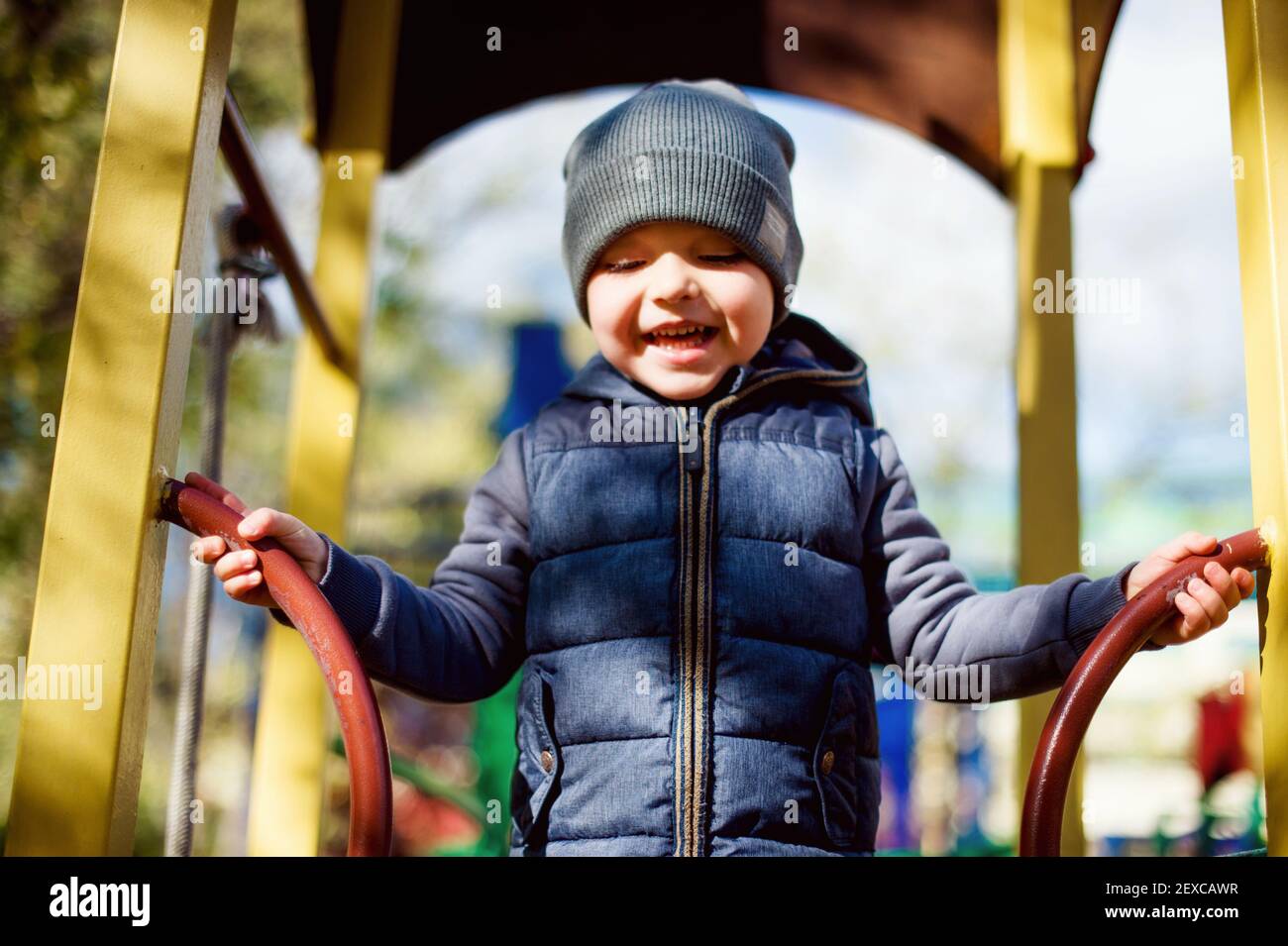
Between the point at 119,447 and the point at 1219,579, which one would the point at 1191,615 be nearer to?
the point at 1219,579

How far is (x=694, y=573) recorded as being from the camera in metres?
1.54

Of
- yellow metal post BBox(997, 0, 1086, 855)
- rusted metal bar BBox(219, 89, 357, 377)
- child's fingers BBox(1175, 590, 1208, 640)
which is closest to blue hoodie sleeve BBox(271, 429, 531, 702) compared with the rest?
rusted metal bar BBox(219, 89, 357, 377)

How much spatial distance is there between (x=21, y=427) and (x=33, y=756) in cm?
483

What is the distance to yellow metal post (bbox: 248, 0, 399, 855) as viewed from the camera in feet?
7.92

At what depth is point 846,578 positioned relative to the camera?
1610 millimetres

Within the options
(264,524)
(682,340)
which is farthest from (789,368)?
(264,524)

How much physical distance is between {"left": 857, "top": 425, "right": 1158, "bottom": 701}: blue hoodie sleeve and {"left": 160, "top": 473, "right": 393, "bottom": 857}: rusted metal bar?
0.76 m

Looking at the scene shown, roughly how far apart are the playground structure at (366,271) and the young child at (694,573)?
14 centimetres

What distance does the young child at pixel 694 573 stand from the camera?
4.82 feet

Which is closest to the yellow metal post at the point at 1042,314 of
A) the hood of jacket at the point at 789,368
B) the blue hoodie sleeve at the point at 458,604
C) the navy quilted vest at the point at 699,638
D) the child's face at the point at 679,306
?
the hood of jacket at the point at 789,368

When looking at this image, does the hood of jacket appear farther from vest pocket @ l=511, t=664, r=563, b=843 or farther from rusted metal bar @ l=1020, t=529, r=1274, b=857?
rusted metal bar @ l=1020, t=529, r=1274, b=857

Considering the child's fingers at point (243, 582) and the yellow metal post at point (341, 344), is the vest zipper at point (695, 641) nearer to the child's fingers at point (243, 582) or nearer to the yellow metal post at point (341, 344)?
the child's fingers at point (243, 582)
